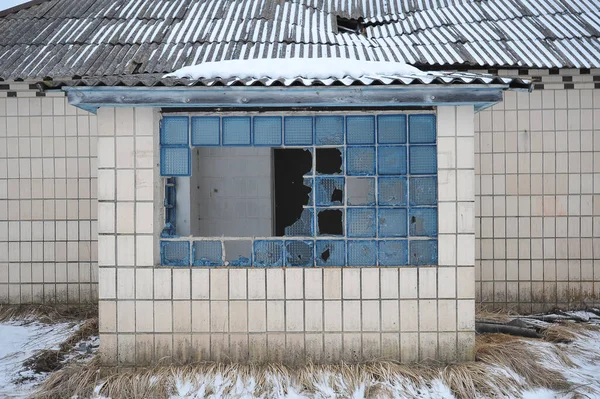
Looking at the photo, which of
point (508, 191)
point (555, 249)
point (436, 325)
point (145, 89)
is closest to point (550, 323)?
point (555, 249)

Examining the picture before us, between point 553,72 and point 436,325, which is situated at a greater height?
point 553,72

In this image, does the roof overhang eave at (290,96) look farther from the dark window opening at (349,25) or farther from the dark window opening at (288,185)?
the dark window opening at (349,25)

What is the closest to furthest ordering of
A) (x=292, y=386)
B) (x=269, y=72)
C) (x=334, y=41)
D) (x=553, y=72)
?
(x=292, y=386)
(x=269, y=72)
(x=553, y=72)
(x=334, y=41)

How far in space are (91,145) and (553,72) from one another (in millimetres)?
5777

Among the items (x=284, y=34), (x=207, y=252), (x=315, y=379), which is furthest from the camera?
(x=284, y=34)

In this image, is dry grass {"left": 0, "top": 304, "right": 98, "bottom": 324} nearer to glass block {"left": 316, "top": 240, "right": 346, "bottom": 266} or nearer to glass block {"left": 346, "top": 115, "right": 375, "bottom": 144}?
glass block {"left": 316, "top": 240, "right": 346, "bottom": 266}

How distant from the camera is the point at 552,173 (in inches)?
309

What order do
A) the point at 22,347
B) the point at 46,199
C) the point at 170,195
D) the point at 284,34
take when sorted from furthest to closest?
the point at 284,34
the point at 46,199
the point at 22,347
the point at 170,195

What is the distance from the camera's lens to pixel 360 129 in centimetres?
579

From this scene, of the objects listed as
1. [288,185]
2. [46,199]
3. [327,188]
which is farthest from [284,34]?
[46,199]

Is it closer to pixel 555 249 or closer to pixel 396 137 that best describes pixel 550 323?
pixel 555 249

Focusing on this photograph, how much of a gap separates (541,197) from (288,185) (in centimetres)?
366

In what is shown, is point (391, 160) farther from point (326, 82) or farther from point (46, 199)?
point (46, 199)

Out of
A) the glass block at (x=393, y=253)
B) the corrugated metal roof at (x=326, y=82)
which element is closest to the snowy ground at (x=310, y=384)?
the glass block at (x=393, y=253)
